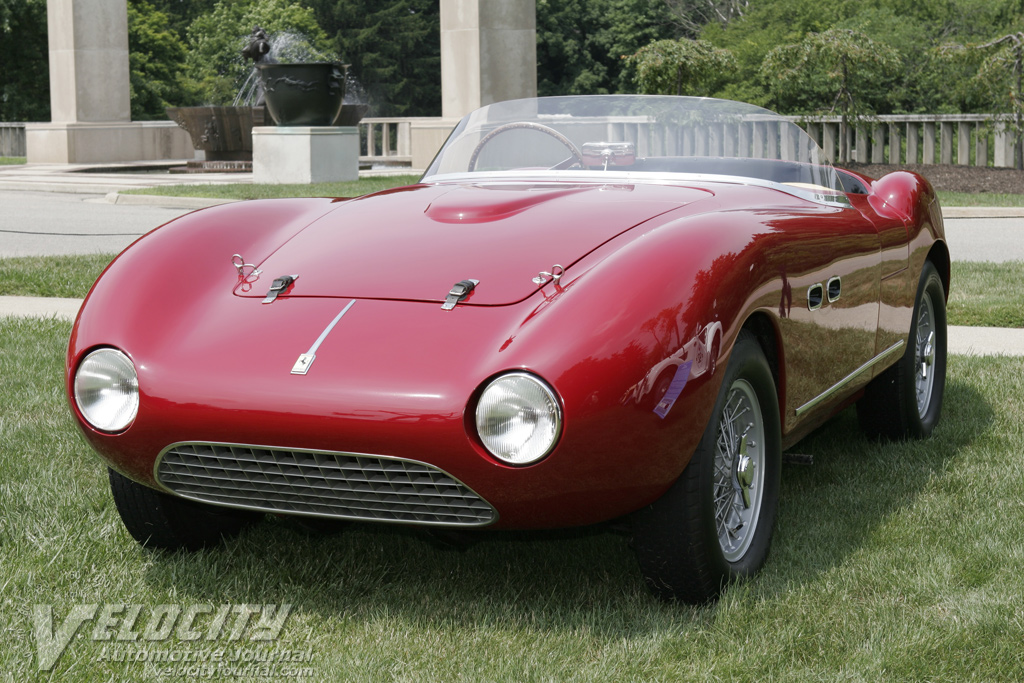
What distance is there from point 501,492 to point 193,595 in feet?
3.35

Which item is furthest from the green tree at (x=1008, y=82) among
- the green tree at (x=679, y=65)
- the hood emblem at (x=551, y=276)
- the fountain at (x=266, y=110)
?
the hood emblem at (x=551, y=276)

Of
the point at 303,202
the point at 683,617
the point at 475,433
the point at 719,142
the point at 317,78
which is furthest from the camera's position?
the point at 317,78

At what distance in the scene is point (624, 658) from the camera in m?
2.89

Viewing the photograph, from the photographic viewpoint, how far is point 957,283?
8867 millimetres

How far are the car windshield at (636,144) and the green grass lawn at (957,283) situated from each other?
138 inches

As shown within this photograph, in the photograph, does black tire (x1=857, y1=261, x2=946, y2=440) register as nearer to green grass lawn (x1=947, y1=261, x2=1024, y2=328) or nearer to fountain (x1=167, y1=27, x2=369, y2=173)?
green grass lawn (x1=947, y1=261, x2=1024, y2=328)

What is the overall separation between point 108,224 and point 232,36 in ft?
190

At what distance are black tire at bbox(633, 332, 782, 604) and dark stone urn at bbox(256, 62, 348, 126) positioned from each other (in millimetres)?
18685

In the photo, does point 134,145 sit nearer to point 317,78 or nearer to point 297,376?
point 317,78

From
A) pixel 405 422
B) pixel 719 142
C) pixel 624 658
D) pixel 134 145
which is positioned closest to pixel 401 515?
pixel 405 422

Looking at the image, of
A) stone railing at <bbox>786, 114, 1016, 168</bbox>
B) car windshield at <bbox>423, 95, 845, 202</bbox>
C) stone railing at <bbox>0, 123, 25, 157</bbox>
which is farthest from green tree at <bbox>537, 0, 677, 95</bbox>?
car windshield at <bbox>423, 95, 845, 202</bbox>

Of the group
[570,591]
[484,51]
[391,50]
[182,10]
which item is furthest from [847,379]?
[182,10]

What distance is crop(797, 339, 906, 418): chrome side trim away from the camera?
3.71 meters

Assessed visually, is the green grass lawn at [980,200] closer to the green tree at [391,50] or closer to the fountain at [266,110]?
the fountain at [266,110]
